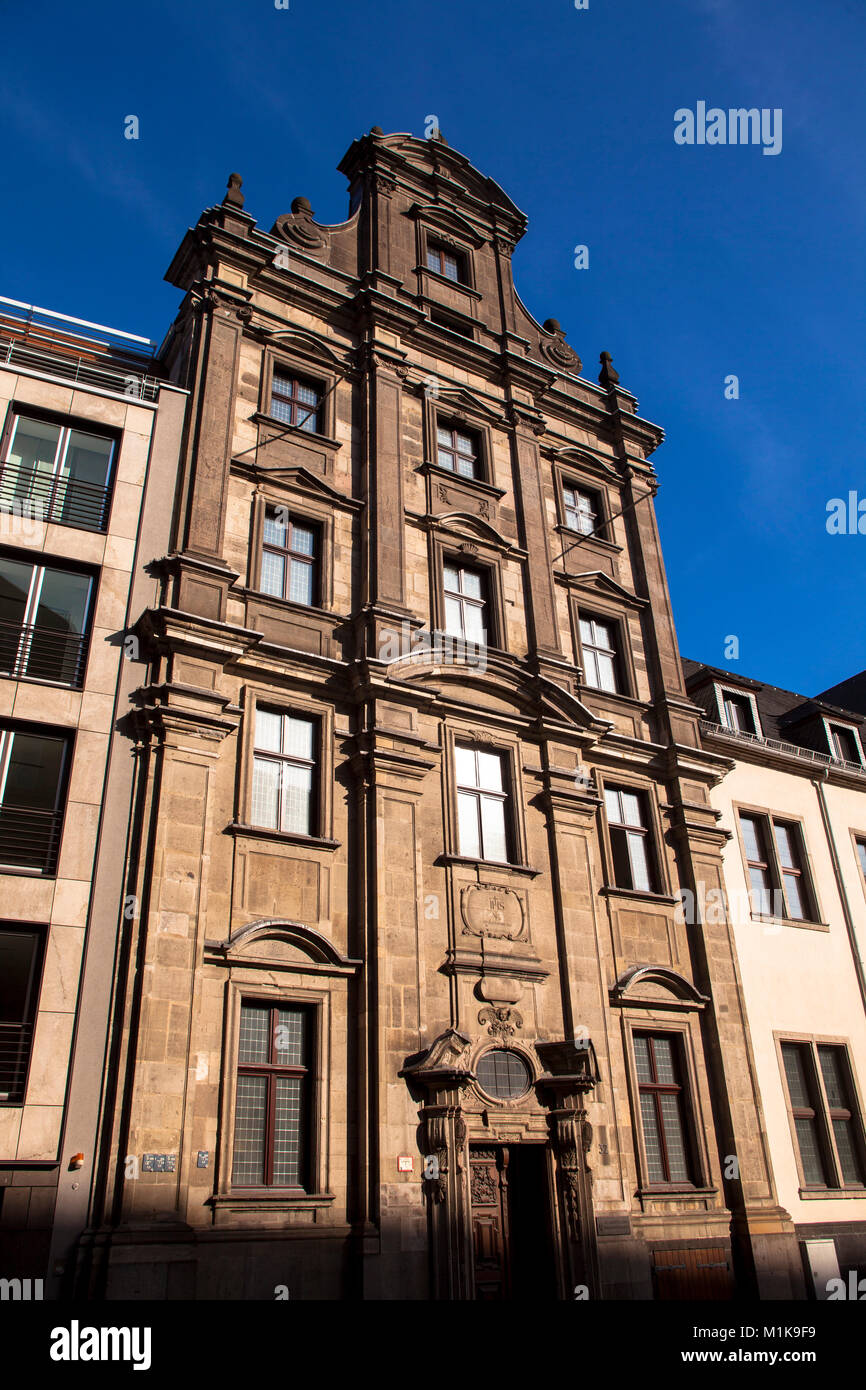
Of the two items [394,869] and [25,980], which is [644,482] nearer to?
[394,869]

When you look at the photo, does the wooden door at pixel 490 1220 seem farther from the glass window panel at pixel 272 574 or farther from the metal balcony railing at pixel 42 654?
the glass window panel at pixel 272 574

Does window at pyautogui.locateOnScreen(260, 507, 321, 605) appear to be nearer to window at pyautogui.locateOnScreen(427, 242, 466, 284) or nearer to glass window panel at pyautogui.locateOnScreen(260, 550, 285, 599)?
glass window panel at pyautogui.locateOnScreen(260, 550, 285, 599)

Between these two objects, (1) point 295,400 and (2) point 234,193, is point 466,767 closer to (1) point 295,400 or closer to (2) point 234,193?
(1) point 295,400

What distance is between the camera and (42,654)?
15750 millimetres

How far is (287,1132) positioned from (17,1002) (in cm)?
416

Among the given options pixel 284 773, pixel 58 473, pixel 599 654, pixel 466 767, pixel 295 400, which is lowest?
pixel 284 773

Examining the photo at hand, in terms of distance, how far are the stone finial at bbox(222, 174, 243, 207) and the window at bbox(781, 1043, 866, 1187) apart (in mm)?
20575

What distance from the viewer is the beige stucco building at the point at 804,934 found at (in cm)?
1972

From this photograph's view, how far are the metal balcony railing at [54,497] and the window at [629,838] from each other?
11175 mm

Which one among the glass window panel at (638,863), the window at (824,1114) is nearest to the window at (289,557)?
the glass window panel at (638,863)

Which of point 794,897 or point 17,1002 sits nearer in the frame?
point 17,1002

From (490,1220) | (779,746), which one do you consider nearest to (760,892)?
(779,746)

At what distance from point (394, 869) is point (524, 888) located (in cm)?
290

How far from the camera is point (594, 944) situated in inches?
728
